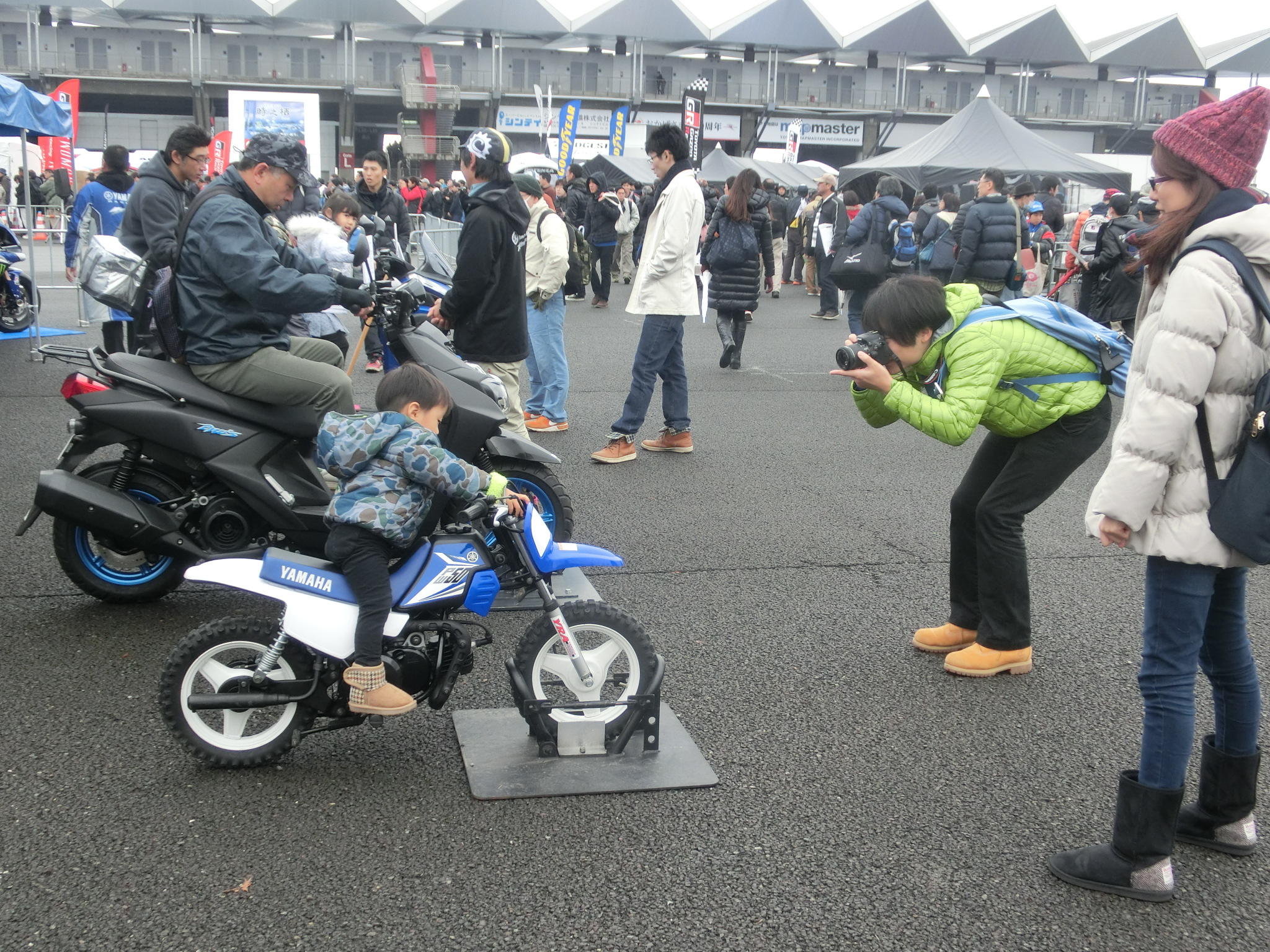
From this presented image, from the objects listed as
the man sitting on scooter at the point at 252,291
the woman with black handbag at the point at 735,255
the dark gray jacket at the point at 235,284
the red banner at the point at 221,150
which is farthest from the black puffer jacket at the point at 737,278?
the red banner at the point at 221,150

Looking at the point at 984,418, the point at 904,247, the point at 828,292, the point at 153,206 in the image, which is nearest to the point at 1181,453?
the point at 984,418

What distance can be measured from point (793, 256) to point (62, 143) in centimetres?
1667

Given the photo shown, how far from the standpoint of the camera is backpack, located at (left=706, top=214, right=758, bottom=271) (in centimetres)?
1088

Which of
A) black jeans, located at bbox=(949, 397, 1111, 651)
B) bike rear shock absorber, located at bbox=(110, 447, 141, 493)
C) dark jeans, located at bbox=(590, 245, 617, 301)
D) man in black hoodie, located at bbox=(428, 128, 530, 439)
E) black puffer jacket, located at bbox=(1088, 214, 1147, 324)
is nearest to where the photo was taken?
black jeans, located at bbox=(949, 397, 1111, 651)

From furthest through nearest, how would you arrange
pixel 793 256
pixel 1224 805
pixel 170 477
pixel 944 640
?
1. pixel 793 256
2. pixel 170 477
3. pixel 944 640
4. pixel 1224 805

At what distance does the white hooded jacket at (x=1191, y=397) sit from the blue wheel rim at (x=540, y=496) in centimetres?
278

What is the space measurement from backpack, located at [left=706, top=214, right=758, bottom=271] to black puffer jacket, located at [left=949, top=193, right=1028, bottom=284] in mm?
1962

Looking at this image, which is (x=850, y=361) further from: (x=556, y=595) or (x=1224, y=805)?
(x=556, y=595)

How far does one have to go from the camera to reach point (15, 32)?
64.2m

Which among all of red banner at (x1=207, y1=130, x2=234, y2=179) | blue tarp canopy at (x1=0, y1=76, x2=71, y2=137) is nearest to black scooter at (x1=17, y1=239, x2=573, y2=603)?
blue tarp canopy at (x1=0, y1=76, x2=71, y2=137)

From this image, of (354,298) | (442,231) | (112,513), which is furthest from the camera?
(442,231)

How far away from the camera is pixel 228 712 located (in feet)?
11.0

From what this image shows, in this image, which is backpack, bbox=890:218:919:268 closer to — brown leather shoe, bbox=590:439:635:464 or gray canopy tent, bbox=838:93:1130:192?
brown leather shoe, bbox=590:439:635:464

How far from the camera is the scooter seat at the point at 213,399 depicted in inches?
179
